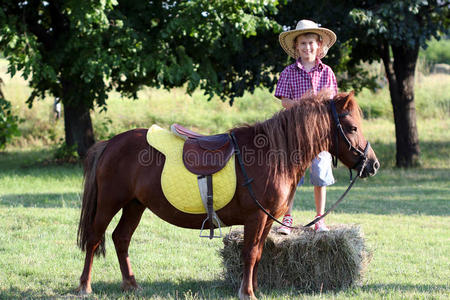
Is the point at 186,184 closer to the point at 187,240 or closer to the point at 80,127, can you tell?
the point at 187,240

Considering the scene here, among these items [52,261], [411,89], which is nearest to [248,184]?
[52,261]

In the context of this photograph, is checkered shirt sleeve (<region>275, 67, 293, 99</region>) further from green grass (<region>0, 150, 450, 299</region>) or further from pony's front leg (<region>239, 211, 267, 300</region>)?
green grass (<region>0, 150, 450, 299</region>)

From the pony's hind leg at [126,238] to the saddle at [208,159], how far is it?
81 cm

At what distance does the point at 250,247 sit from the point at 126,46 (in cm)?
800

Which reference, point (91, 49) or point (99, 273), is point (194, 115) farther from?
point (99, 273)

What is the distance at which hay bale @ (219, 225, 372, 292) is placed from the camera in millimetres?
4598

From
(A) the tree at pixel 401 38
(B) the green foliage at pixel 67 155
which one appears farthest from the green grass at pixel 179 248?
(A) the tree at pixel 401 38

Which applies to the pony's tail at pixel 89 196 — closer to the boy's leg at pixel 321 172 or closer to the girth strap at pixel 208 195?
Result: the girth strap at pixel 208 195

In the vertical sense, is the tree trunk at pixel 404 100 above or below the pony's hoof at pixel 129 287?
above

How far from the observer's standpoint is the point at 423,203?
959 centimetres

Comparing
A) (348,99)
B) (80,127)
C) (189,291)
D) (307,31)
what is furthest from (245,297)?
(80,127)

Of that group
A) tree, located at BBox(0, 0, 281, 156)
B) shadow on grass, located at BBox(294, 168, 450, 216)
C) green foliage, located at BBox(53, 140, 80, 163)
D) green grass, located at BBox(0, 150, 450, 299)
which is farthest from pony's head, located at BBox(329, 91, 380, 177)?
green foliage, located at BBox(53, 140, 80, 163)

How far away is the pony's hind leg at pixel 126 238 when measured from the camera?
4637 mm

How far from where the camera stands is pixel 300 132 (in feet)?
13.6
